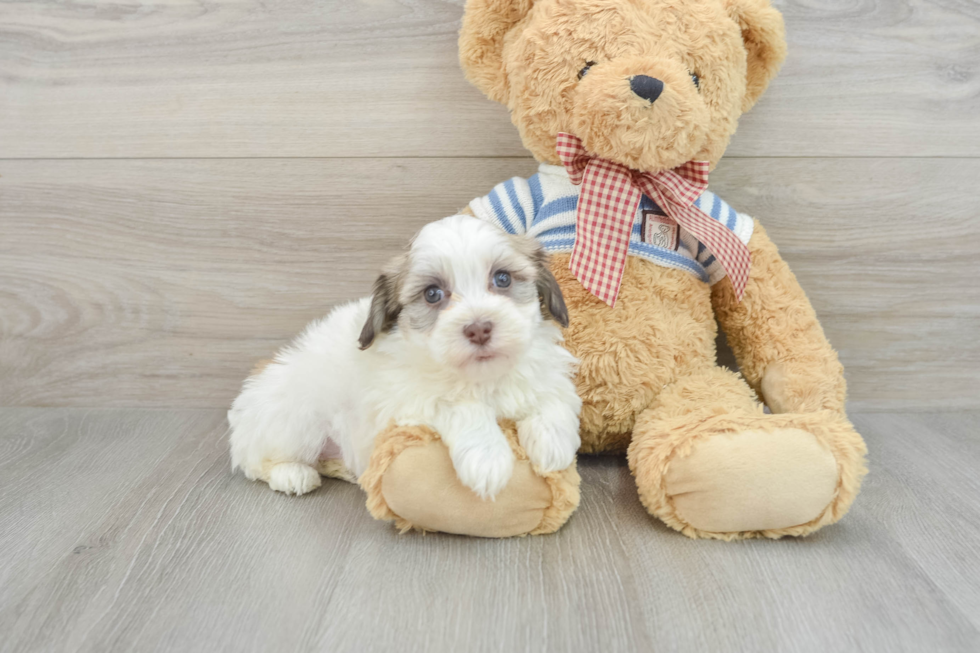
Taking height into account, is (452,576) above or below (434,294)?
below

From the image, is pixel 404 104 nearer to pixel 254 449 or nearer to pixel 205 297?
pixel 205 297

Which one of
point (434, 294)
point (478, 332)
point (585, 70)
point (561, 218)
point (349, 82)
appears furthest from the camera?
point (349, 82)

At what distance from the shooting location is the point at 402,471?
111 centimetres

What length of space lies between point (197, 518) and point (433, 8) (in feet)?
4.02

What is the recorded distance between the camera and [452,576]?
1059mm

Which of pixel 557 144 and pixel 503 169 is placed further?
pixel 503 169

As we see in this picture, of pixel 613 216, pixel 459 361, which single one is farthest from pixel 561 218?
pixel 459 361

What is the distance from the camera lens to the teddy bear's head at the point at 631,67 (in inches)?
47.5

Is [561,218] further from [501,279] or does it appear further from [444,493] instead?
[444,493]

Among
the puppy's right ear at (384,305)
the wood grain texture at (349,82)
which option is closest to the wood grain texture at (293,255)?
the wood grain texture at (349,82)

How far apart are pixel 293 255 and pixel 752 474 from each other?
121cm

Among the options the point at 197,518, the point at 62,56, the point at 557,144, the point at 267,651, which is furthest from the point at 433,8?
the point at 267,651

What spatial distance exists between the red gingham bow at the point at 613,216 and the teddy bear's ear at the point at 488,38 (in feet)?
0.74

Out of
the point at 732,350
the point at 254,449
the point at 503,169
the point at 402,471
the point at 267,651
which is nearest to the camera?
the point at 267,651
